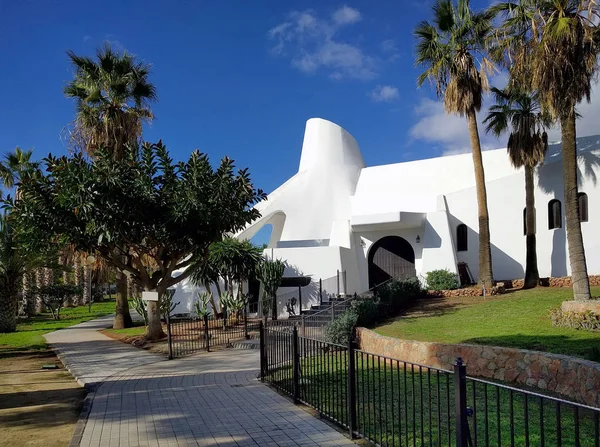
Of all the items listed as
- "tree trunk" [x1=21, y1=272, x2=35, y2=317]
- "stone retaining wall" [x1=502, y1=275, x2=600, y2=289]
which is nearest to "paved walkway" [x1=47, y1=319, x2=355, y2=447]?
"stone retaining wall" [x1=502, y1=275, x2=600, y2=289]

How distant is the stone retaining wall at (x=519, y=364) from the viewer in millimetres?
7172

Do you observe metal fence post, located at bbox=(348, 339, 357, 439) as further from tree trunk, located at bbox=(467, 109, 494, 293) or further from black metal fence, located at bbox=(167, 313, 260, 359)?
tree trunk, located at bbox=(467, 109, 494, 293)

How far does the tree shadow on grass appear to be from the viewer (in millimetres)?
9114

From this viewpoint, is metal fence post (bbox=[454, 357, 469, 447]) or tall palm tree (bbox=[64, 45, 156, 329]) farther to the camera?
tall palm tree (bbox=[64, 45, 156, 329])

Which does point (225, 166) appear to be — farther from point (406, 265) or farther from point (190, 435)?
point (406, 265)

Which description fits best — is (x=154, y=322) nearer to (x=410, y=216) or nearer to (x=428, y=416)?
(x=410, y=216)

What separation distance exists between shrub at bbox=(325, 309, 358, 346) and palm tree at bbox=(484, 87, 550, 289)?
9.93 m

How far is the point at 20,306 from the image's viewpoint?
3216cm

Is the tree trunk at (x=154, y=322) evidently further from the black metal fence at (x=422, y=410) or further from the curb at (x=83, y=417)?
the black metal fence at (x=422, y=410)

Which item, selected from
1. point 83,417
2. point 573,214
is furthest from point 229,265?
point 83,417

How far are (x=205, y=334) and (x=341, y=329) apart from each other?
4263mm

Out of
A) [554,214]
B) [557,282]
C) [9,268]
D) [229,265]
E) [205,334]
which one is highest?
[554,214]

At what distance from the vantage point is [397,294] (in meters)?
18.3

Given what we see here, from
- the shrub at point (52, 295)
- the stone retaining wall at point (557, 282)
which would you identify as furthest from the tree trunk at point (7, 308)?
the stone retaining wall at point (557, 282)
